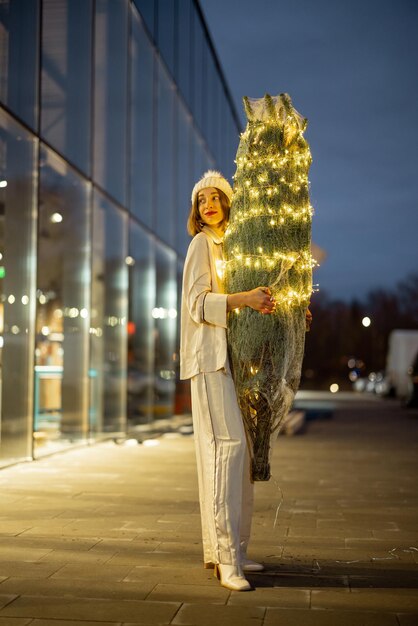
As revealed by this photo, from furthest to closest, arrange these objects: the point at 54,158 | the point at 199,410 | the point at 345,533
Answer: the point at 54,158 < the point at 345,533 < the point at 199,410

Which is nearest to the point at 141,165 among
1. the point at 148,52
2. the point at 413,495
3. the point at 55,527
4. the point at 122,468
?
the point at 148,52

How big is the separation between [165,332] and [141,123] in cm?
493

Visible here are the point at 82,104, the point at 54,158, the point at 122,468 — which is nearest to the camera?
the point at 122,468

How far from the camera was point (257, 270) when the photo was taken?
15.6 feet

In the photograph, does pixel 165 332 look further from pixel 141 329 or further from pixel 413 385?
pixel 413 385

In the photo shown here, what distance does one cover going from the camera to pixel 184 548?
18.4 feet

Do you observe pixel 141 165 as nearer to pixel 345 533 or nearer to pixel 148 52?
pixel 148 52

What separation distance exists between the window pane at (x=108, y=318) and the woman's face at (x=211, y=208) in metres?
8.82

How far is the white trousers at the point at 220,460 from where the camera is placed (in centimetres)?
457

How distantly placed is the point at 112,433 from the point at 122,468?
454 centimetres

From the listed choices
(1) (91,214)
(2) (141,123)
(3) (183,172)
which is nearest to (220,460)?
(1) (91,214)

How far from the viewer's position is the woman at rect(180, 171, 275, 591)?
4.58 meters

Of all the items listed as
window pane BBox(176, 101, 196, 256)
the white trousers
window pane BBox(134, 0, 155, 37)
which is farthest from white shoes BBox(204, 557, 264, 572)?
window pane BBox(176, 101, 196, 256)

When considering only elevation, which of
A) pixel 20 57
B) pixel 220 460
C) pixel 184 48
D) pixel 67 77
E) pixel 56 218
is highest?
pixel 184 48
